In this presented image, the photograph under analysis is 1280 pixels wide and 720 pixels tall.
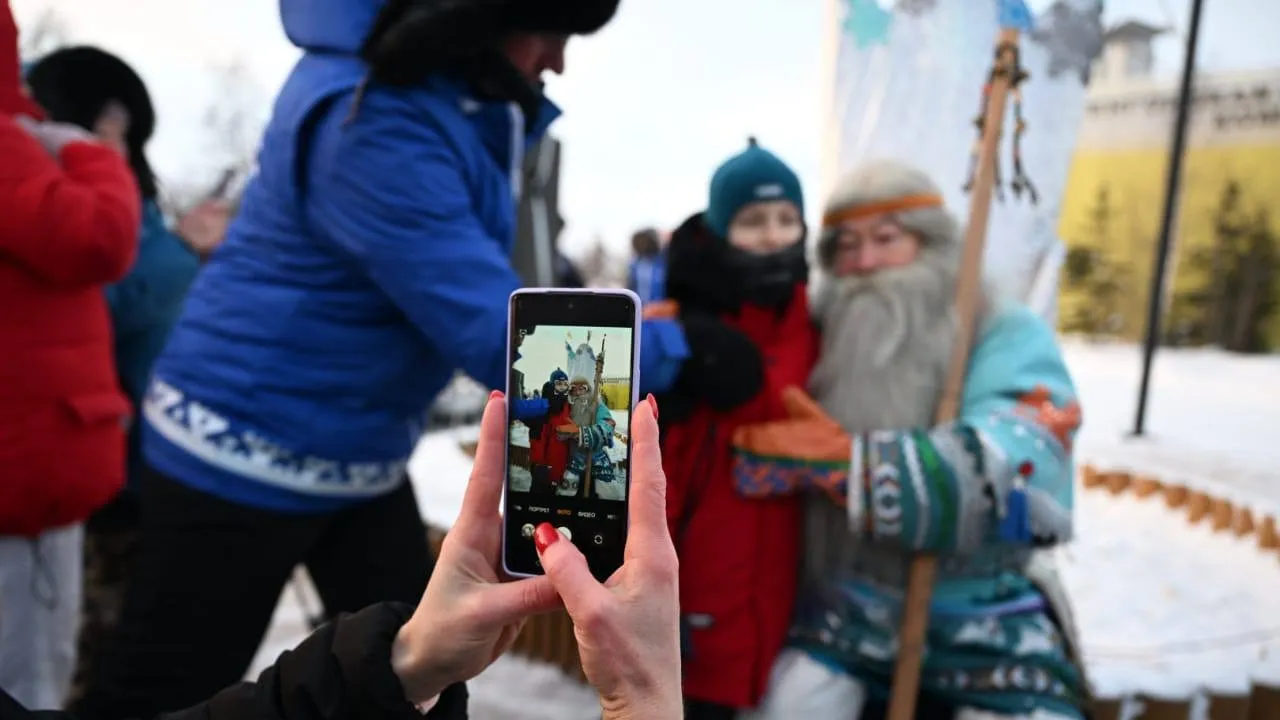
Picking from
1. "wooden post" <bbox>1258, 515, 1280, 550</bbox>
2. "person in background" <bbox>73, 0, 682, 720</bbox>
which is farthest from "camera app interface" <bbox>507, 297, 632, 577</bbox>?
"wooden post" <bbox>1258, 515, 1280, 550</bbox>

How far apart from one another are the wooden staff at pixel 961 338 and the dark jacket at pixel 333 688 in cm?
98

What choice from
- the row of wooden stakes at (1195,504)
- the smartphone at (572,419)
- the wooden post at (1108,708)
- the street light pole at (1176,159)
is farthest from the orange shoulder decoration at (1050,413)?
the street light pole at (1176,159)

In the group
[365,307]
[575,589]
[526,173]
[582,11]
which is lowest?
[575,589]

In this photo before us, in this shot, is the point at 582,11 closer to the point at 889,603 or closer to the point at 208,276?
the point at 208,276

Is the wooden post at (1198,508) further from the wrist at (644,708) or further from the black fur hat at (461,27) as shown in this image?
the wrist at (644,708)

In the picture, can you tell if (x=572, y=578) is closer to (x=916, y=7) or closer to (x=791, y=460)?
(x=791, y=460)

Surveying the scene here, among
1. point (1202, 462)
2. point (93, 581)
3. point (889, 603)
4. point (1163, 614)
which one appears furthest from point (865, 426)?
point (1202, 462)

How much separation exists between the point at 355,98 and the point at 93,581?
5.84 ft

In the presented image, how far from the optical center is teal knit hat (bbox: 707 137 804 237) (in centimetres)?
137

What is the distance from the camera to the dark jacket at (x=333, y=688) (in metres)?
0.58

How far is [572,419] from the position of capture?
1.70 ft

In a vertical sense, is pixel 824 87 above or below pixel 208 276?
above

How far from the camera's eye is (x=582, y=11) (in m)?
0.90

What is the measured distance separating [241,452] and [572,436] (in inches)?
32.0
